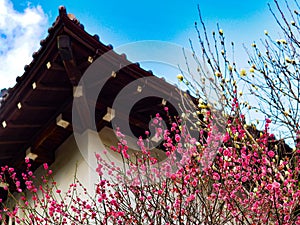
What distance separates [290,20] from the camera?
3816 mm

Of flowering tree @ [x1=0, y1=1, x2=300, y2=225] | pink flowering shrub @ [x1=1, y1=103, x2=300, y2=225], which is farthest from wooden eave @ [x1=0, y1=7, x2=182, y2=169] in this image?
pink flowering shrub @ [x1=1, y1=103, x2=300, y2=225]

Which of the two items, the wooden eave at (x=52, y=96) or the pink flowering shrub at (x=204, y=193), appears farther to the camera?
the wooden eave at (x=52, y=96)

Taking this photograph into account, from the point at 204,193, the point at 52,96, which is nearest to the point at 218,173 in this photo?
the point at 204,193

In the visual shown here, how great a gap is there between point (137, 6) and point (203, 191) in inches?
144

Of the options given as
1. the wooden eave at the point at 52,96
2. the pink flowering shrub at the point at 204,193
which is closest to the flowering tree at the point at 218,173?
the pink flowering shrub at the point at 204,193

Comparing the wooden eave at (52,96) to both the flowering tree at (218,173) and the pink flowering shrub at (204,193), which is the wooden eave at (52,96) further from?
the pink flowering shrub at (204,193)

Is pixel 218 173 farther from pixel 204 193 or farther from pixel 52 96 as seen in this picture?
pixel 52 96

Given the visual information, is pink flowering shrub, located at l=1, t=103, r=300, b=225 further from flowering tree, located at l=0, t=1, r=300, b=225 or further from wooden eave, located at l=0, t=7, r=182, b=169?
wooden eave, located at l=0, t=7, r=182, b=169

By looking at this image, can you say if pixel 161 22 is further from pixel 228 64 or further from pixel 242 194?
pixel 242 194

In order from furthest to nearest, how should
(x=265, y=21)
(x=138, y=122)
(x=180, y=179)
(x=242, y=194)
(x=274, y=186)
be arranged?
(x=138, y=122)
(x=265, y=21)
(x=242, y=194)
(x=180, y=179)
(x=274, y=186)

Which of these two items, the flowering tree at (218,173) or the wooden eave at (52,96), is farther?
the wooden eave at (52,96)

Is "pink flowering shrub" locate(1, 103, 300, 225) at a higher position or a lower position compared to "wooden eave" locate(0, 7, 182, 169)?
lower

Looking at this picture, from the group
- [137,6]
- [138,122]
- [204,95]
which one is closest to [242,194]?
[204,95]

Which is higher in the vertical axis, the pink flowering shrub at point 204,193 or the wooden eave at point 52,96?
the wooden eave at point 52,96
